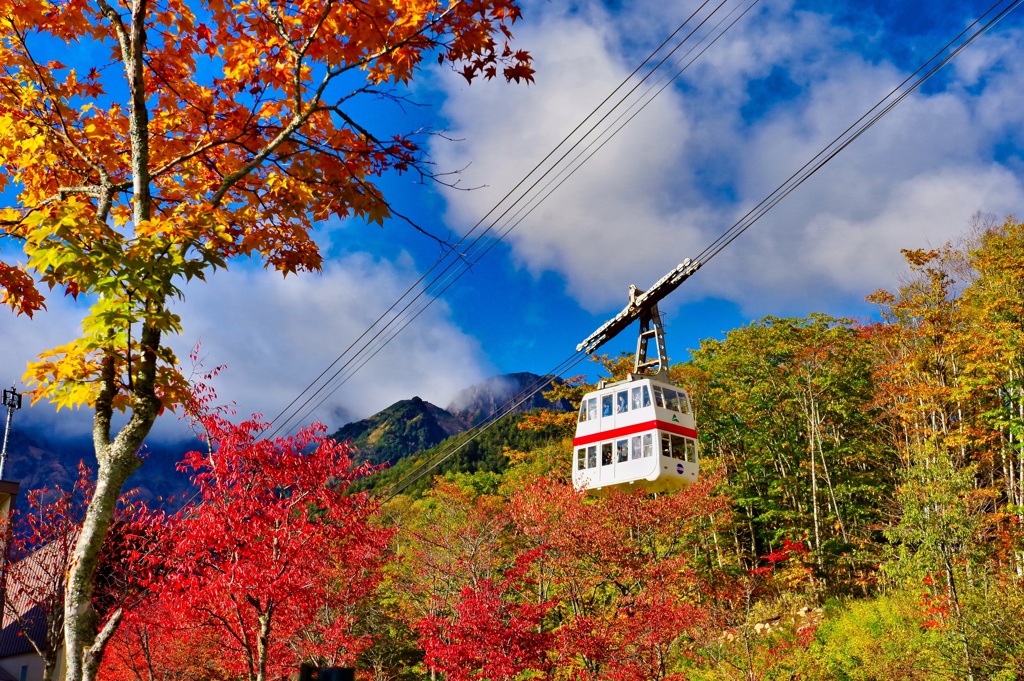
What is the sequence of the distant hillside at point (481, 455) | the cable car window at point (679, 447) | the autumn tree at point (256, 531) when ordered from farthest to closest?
the distant hillside at point (481, 455) → the cable car window at point (679, 447) → the autumn tree at point (256, 531)

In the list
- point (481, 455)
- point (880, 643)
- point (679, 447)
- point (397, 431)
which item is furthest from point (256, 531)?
point (397, 431)

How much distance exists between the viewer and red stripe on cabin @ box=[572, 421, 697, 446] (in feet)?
51.1

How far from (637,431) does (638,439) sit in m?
0.17

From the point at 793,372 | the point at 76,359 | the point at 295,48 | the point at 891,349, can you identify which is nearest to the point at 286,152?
the point at 295,48

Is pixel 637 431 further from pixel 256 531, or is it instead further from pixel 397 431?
pixel 397 431

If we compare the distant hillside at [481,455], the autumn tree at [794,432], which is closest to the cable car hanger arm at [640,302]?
the autumn tree at [794,432]

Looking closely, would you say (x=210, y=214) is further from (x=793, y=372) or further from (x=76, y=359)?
(x=793, y=372)

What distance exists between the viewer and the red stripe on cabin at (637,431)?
51.1 ft

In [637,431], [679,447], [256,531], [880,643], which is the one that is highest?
[637,431]

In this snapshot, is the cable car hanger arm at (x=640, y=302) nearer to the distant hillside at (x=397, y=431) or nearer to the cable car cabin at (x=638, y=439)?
the cable car cabin at (x=638, y=439)

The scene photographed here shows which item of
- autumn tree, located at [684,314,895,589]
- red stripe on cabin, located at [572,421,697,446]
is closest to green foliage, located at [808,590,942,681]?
autumn tree, located at [684,314,895,589]

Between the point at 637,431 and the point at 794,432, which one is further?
the point at 794,432

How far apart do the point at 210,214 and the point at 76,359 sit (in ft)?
3.49

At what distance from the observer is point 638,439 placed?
51.8 ft
